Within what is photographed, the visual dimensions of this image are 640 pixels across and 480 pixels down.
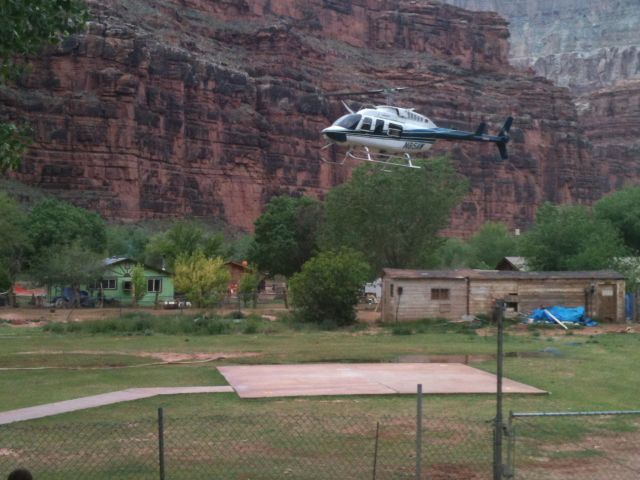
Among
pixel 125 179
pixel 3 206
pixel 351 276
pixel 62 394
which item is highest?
pixel 125 179

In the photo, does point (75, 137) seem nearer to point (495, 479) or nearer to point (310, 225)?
point (310, 225)

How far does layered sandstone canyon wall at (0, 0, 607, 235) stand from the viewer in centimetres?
10300

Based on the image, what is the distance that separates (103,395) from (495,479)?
1002cm

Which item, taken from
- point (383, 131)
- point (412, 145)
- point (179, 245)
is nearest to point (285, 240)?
point (179, 245)

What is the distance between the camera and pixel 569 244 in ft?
175

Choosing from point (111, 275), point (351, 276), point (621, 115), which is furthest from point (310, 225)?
point (621, 115)

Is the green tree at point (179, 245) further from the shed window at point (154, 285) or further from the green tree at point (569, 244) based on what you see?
the green tree at point (569, 244)

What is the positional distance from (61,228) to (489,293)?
37041 mm

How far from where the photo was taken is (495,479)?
9.32 metres

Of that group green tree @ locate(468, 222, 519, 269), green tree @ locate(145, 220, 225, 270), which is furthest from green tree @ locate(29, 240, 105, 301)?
green tree @ locate(468, 222, 519, 269)

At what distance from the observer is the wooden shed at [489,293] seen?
1646 inches

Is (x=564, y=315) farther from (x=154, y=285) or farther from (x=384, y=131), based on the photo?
(x=154, y=285)

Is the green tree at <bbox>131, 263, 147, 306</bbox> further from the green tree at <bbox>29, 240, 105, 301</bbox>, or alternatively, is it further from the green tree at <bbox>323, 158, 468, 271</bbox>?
the green tree at <bbox>323, 158, 468, 271</bbox>

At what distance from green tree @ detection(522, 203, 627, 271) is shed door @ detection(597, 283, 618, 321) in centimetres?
755
